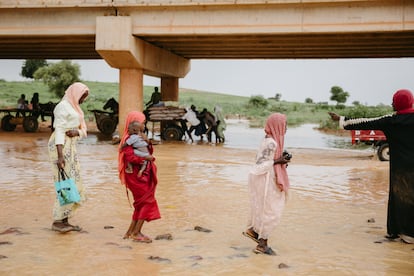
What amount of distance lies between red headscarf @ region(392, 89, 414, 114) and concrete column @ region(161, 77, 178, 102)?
19405 millimetres

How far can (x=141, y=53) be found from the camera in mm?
19266

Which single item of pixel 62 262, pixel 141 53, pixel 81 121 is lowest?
pixel 62 262

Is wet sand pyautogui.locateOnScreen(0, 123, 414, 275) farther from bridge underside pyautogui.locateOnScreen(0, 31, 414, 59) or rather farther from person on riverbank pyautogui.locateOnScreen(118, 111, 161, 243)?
bridge underside pyautogui.locateOnScreen(0, 31, 414, 59)

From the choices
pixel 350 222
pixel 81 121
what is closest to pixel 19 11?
pixel 81 121

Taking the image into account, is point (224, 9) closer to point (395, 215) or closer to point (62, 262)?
point (395, 215)

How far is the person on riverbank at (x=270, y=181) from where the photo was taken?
564cm

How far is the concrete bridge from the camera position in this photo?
16516mm

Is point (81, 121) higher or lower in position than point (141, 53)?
lower

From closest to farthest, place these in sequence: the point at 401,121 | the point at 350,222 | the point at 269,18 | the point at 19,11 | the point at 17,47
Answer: the point at 401,121 → the point at 350,222 → the point at 269,18 → the point at 19,11 → the point at 17,47

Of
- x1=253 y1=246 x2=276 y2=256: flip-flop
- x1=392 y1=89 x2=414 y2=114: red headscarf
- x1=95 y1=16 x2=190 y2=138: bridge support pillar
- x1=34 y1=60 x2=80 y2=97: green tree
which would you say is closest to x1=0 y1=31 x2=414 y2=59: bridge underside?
x1=95 y1=16 x2=190 y2=138: bridge support pillar

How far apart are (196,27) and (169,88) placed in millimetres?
7936

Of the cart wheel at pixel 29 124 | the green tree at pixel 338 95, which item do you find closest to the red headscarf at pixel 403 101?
the cart wheel at pixel 29 124

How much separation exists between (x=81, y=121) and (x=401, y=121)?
3.77 metres

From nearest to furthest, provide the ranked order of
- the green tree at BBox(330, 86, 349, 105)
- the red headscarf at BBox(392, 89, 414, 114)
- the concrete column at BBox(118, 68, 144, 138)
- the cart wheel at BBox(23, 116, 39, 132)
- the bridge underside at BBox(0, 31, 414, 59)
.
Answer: the red headscarf at BBox(392, 89, 414, 114)
the bridge underside at BBox(0, 31, 414, 59)
the concrete column at BBox(118, 68, 144, 138)
the cart wheel at BBox(23, 116, 39, 132)
the green tree at BBox(330, 86, 349, 105)
